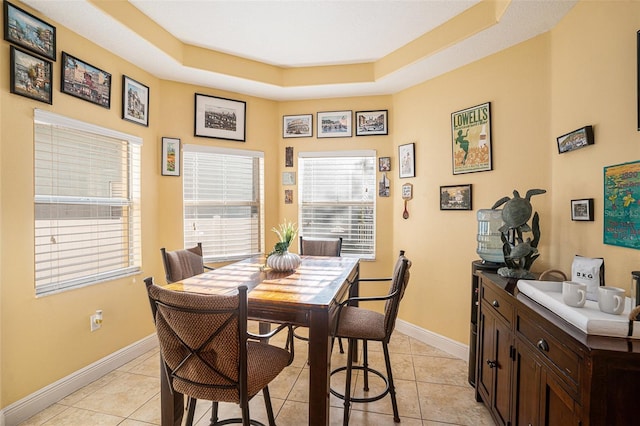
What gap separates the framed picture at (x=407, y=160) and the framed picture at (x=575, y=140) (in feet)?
4.52

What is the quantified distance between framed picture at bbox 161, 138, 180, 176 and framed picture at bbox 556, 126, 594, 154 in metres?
3.42

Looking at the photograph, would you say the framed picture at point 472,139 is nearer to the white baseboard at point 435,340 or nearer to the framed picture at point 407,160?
the framed picture at point 407,160

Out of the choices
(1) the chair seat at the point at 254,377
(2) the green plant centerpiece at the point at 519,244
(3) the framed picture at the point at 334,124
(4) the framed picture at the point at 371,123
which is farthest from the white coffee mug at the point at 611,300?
(3) the framed picture at the point at 334,124

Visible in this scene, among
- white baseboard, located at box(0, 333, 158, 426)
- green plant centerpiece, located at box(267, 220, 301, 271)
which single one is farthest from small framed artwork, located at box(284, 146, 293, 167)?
white baseboard, located at box(0, 333, 158, 426)

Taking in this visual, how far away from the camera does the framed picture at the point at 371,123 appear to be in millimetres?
3709

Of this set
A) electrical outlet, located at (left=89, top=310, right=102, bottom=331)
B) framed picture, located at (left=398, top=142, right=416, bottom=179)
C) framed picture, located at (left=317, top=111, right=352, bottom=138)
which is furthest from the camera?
framed picture, located at (left=317, top=111, right=352, bottom=138)

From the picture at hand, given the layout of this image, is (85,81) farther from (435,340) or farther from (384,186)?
(435,340)

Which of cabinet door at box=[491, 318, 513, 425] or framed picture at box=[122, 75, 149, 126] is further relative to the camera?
framed picture at box=[122, 75, 149, 126]

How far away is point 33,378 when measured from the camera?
2121 mm

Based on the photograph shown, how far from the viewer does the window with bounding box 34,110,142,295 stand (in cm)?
223

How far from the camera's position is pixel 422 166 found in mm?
3371

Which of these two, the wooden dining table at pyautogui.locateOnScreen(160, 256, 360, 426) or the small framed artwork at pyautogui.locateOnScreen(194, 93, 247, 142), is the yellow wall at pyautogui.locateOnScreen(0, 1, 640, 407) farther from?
the wooden dining table at pyautogui.locateOnScreen(160, 256, 360, 426)

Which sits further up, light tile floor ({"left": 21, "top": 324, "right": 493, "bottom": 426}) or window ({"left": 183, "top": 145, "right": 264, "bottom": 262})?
window ({"left": 183, "top": 145, "right": 264, "bottom": 262})

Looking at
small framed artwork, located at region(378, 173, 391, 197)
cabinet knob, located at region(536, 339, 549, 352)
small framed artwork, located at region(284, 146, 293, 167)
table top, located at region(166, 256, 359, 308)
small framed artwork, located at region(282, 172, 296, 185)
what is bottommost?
cabinet knob, located at region(536, 339, 549, 352)
